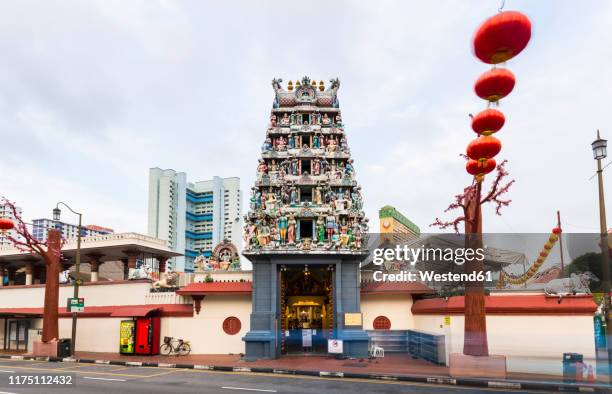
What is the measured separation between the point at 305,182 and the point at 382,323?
411 inches

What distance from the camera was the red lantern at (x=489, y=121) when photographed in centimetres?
1124

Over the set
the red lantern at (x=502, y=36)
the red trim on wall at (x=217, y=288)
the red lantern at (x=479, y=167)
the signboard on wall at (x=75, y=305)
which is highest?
the red lantern at (x=502, y=36)

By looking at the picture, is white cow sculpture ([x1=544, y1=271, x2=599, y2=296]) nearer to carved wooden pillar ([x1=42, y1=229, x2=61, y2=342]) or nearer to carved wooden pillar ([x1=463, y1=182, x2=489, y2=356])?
carved wooden pillar ([x1=463, y1=182, x2=489, y2=356])

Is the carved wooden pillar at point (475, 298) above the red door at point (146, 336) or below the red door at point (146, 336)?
above

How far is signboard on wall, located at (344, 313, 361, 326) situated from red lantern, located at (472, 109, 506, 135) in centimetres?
1848

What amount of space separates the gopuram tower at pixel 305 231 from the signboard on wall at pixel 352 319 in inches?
2.2

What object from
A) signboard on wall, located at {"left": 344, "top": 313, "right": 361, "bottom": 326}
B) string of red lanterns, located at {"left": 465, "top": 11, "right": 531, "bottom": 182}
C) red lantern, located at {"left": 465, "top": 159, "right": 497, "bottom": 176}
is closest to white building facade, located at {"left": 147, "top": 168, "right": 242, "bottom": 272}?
signboard on wall, located at {"left": 344, "top": 313, "right": 361, "bottom": 326}

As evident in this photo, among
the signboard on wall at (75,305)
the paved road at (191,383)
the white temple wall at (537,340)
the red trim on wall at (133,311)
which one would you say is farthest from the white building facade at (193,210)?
the white temple wall at (537,340)

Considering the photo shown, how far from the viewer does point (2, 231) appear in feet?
85.8

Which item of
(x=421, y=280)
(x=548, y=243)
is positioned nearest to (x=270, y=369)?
(x=421, y=280)

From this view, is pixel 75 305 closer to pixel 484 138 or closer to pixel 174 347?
pixel 174 347

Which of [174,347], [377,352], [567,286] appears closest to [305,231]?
[377,352]

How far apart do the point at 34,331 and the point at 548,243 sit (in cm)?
3354

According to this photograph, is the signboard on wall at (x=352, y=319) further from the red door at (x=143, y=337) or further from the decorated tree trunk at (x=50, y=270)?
the decorated tree trunk at (x=50, y=270)
